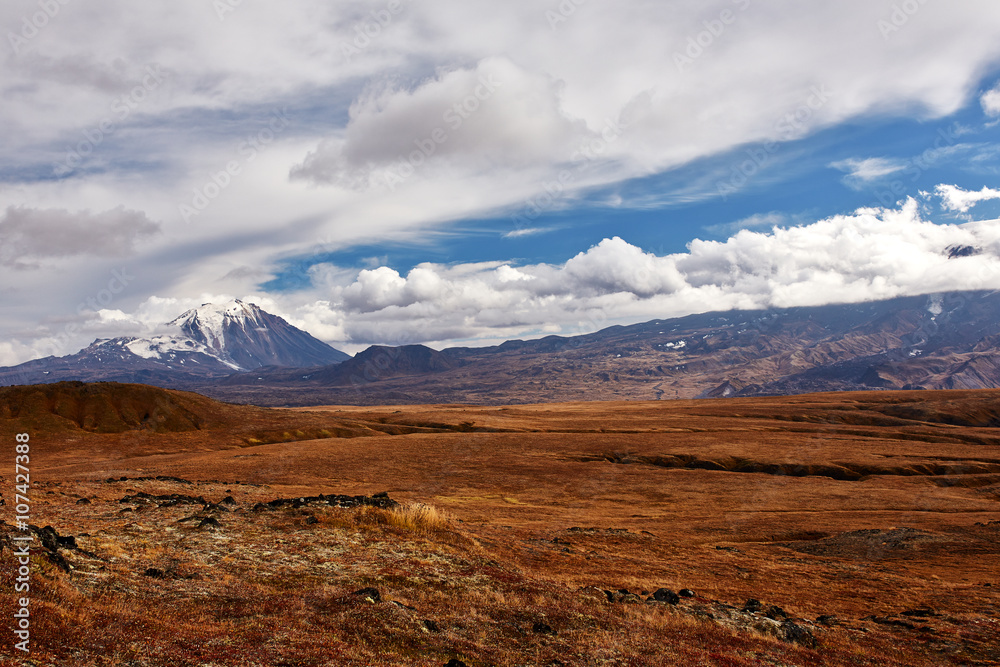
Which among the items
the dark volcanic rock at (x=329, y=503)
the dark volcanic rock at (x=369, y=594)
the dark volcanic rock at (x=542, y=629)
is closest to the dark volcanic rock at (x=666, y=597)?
the dark volcanic rock at (x=542, y=629)

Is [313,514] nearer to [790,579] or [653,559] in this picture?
[653,559]

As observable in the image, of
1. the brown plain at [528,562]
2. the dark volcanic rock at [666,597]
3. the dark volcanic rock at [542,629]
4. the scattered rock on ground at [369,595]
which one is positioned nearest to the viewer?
the brown plain at [528,562]

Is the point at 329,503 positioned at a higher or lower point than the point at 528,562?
higher

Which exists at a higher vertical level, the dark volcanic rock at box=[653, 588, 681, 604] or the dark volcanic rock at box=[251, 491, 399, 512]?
the dark volcanic rock at box=[251, 491, 399, 512]

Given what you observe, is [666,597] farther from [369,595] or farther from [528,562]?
[369,595]

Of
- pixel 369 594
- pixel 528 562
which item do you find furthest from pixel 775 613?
pixel 369 594

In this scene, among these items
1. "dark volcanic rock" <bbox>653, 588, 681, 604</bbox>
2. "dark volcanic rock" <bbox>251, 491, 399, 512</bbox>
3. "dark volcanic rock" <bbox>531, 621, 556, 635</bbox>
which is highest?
"dark volcanic rock" <bbox>251, 491, 399, 512</bbox>

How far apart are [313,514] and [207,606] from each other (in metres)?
11.6

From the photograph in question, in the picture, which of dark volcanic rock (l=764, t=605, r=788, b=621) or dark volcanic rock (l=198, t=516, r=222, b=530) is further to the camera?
dark volcanic rock (l=198, t=516, r=222, b=530)

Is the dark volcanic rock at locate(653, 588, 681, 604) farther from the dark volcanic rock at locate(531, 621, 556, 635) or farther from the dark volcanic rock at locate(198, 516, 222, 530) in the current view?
the dark volcanic rock at locate(198, 516, 222, 530)

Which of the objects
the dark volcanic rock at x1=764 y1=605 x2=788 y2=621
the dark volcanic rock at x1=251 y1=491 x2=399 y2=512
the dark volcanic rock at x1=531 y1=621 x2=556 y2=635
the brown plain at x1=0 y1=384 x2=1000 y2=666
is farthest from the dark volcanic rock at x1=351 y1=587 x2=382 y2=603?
the dark volcanic rock at x1=764 y1=605 x2=788 y2=621

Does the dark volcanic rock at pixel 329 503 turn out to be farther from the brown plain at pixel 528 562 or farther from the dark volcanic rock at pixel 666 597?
the dark volcanic rock at pixel 666 597

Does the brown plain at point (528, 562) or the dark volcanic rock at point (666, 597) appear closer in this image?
the brown plain at point (528, 562)

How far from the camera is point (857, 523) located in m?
39.8
